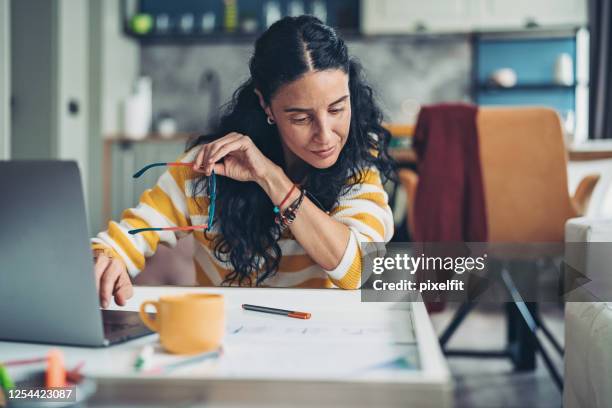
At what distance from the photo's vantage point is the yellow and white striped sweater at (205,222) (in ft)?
3.91

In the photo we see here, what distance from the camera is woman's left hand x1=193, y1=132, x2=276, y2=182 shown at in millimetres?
1090

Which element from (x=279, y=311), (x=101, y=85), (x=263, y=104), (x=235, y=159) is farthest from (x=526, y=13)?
(x=279, y=311)

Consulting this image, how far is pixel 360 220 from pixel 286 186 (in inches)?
6.3

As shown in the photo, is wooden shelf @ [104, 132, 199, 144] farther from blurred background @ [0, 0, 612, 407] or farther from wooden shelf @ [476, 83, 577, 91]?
wooden shelf @ [476, 83, 577, 91]

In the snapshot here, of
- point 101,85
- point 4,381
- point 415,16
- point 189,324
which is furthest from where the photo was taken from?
point 415,16

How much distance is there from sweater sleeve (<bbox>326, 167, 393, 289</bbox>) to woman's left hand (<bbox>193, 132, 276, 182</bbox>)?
18cm

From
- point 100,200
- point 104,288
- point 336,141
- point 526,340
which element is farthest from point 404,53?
point 104,288

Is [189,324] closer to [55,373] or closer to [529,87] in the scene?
[55,373]

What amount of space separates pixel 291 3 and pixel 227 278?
405cm

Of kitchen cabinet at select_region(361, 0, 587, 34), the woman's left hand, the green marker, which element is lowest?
the green marker

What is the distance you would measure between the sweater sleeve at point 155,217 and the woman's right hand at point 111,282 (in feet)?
0.53

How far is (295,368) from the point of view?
62 cm

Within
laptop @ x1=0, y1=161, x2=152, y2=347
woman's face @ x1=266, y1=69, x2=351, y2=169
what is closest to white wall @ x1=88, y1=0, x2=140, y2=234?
woman's face @ x1=266, y1=69, x2=351, y2=169

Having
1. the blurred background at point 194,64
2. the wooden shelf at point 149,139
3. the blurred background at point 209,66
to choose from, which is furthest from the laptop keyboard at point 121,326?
the wooden shelf at point 149,139
